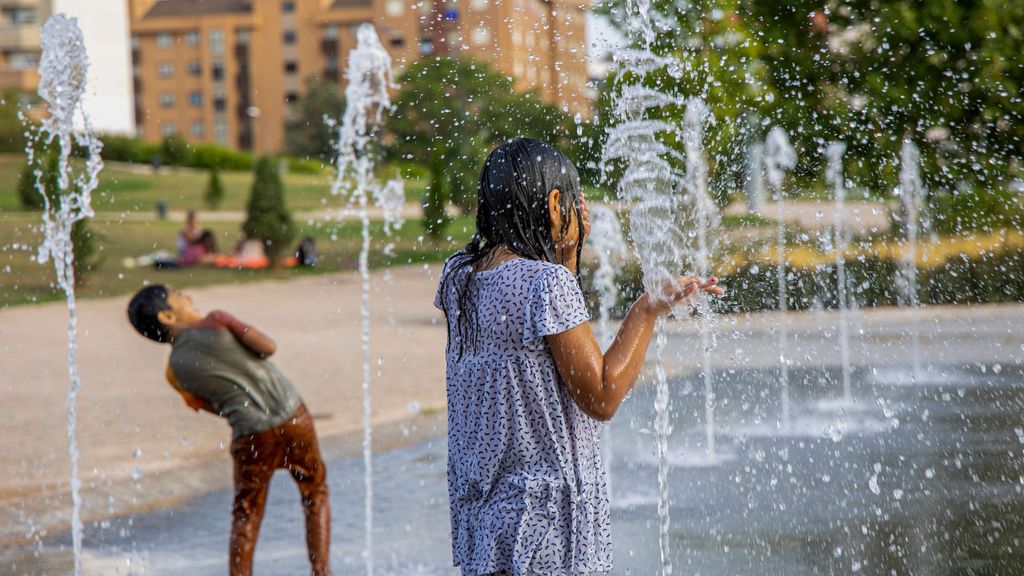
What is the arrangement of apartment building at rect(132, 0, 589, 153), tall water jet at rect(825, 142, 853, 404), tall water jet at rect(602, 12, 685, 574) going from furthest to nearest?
apartment building at rect(132, 0, 589, 153) → tall water jet at rect(825, 142, 853, 404) → tall water jet at rect(602, 12, 685, 574)

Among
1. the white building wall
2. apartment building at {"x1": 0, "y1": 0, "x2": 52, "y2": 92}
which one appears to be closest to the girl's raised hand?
the white building wall

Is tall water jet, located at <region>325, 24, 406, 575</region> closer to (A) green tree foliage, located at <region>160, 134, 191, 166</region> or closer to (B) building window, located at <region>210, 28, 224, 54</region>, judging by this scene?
(A) green tree foliage, located at <region>160, 134, 191, 166</region>

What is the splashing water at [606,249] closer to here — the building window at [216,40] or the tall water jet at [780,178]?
the tall water jet at [780,178]

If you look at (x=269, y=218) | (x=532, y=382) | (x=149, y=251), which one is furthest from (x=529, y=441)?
(x=149, y=251)

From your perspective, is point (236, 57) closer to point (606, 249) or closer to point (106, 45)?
point (106, 45)

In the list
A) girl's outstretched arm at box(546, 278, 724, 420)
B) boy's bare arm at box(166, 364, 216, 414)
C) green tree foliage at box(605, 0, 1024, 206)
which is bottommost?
boy's bare arm at box(166, 364, 216, 414)

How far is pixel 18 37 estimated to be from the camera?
6481cm

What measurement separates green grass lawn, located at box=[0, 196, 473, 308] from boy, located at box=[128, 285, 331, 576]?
1372 cm

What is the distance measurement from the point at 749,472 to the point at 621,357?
14.0ft

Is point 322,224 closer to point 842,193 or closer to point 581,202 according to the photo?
point 842,193

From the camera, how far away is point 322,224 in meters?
28.3

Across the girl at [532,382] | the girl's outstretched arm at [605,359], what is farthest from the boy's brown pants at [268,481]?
the girl's outstretched arm at [605,359]

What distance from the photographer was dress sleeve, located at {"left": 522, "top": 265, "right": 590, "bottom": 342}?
6.72ft

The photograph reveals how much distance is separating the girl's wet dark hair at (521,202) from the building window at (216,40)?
77.4 m
